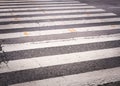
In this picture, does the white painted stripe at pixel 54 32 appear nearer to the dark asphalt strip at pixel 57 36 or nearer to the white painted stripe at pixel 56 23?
the dark asphalt strip at pixel 57 36

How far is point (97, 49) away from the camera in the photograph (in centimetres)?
620

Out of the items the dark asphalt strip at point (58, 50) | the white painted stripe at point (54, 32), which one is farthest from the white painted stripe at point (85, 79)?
the white painted stripe at point (54, 32)

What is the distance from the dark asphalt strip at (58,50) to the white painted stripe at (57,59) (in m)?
0.19

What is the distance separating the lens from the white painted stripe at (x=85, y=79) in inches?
172

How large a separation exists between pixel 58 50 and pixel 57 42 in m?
0.61

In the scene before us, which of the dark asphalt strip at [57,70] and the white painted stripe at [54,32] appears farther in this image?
the white painted stripe at [54,32]

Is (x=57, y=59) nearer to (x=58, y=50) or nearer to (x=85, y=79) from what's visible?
(x=58, y=50)

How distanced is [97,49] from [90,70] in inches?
53.8

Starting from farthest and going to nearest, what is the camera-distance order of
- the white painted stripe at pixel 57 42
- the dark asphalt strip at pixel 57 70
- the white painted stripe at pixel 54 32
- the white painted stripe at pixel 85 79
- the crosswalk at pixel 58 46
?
the white painted stripe at pixel 54 32 < the white painted stripe at pixel 57 42 < the crosswalk at pixel 58 46 < the dark asphalt strip at pixel 57 70 < the white painted stripe at pixel 85 79

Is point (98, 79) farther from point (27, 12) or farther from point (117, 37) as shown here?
point (27, 12)

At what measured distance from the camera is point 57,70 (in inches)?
192

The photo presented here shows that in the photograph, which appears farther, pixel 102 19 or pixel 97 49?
pixel 102 19

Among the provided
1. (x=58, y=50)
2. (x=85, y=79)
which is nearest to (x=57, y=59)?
(x=58, y=50)

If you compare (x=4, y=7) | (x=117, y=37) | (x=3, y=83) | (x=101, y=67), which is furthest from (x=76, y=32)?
(x=4, y=7)
